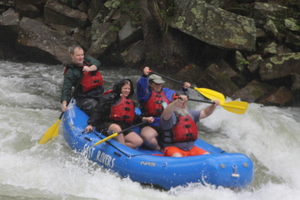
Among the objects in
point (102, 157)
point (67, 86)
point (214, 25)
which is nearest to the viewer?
point (102, 157)

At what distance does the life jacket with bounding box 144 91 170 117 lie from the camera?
441 cm

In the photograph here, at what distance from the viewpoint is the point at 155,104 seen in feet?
14.5

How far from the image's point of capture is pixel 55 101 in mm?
6980

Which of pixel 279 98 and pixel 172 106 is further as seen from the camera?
pixel 279 98

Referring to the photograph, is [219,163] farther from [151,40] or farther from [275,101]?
[151,40]

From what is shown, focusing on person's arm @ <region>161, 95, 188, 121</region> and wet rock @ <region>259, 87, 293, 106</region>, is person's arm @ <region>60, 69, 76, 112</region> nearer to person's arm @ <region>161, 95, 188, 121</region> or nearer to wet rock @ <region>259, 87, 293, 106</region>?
person's arm @ <region>161, 95, 188, 121</region>

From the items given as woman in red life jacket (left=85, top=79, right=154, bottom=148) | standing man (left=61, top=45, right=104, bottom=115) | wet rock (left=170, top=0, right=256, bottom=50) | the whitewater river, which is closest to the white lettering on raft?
the whitewater river

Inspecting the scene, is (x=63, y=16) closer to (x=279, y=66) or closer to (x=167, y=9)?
(x=167, y=9)

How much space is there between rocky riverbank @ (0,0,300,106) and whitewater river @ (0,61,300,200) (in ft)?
2.25

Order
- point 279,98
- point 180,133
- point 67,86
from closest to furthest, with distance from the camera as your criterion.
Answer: point 180,133
point 67,86
point 279,98

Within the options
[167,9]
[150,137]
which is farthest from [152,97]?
[167,9]

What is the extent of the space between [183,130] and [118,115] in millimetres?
803

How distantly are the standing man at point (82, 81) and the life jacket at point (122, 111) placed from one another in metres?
0.69

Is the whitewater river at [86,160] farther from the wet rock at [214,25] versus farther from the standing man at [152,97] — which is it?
the wet rock at [214,25]
